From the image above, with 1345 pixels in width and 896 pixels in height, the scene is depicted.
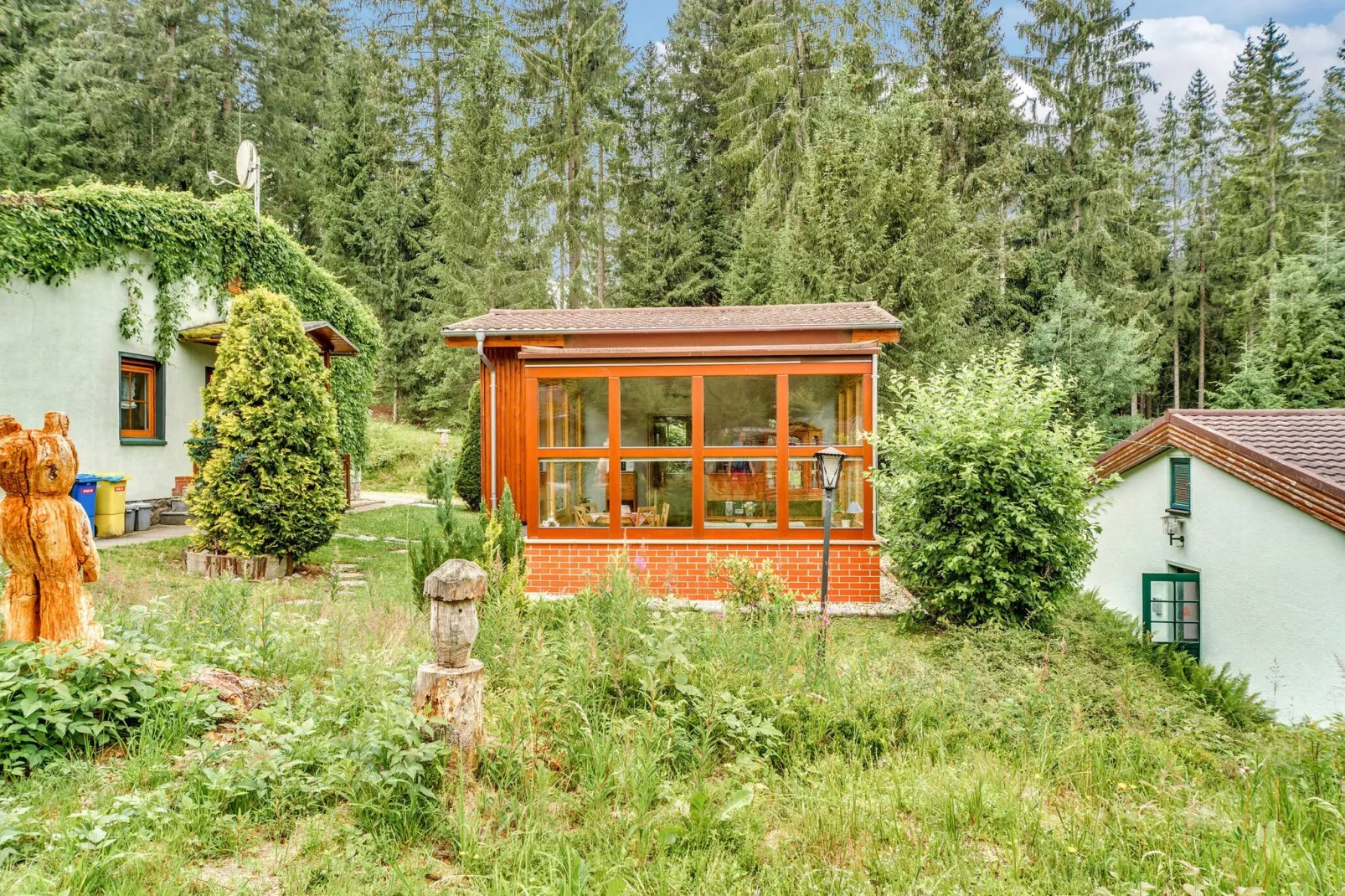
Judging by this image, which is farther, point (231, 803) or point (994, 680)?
point (994, 680)

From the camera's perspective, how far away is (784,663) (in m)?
3.82

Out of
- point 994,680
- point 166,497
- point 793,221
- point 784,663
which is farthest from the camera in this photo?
point 793,221

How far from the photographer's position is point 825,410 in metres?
7.99

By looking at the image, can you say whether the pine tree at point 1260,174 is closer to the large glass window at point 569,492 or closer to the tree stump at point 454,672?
the large glass window at point 569,492

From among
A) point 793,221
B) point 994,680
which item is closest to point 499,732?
point 994,680

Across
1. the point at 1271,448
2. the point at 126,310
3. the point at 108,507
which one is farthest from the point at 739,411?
the point at 126,310

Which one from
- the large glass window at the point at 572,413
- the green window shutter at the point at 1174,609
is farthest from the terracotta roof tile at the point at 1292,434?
the large glass window at the point at 572,413

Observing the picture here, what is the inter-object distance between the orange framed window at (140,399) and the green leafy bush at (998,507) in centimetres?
1109

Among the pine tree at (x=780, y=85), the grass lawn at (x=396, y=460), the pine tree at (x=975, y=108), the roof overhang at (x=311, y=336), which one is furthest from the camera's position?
the pine tree at (x=975, y=108)

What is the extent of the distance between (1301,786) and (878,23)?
878 inches

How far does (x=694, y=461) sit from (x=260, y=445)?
16.2 ft

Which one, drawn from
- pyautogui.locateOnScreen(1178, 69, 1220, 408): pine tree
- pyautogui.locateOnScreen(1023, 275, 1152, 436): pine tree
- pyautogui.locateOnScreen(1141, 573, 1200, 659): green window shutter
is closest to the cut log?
pyautogui.locateOnScreen(1141, 573, 1200, 659): green window shutter

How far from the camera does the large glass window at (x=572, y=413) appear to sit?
26.5 feet

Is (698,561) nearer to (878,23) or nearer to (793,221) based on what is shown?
(793,221)
